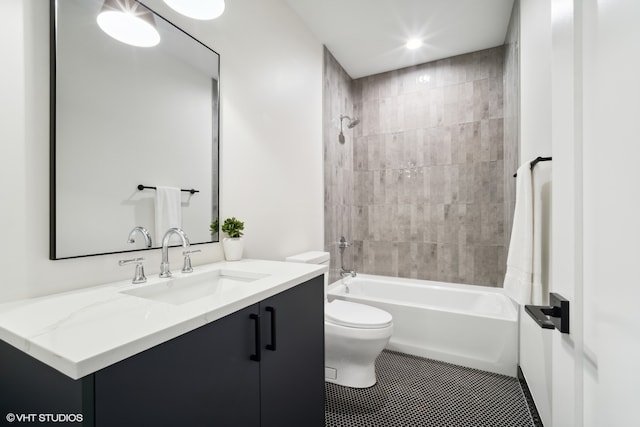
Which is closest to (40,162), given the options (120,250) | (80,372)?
(120,250)

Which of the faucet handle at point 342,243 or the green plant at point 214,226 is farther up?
the green plant at point 214,226

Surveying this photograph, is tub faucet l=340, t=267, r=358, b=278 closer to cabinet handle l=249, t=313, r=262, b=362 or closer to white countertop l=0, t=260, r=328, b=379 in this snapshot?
white countertop l=0, t=260, r=328, b=379

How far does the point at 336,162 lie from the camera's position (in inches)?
125

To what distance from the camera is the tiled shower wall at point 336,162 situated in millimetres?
2949

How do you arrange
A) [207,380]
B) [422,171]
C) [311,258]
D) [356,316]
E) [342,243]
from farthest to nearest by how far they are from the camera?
[422,171]
[342,243]
[311,258]
[356,316]
[207,380]

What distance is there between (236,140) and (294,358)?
1.28 metres

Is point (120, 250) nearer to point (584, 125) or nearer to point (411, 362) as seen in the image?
point (584, 125)

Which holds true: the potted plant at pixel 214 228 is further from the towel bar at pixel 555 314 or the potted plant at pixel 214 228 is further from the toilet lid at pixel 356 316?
the towel bar at pixel 555 314

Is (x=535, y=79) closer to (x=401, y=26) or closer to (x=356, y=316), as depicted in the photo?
(x=401, y=26)

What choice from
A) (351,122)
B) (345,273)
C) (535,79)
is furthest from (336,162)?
Answer: (535,79)

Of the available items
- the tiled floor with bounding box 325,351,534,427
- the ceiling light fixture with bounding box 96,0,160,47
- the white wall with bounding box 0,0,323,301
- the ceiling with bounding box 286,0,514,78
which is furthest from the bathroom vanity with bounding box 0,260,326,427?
the ceiling with bounding box 286,0,514,78

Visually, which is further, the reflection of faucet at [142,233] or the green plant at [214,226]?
the green plant at [214,226]
